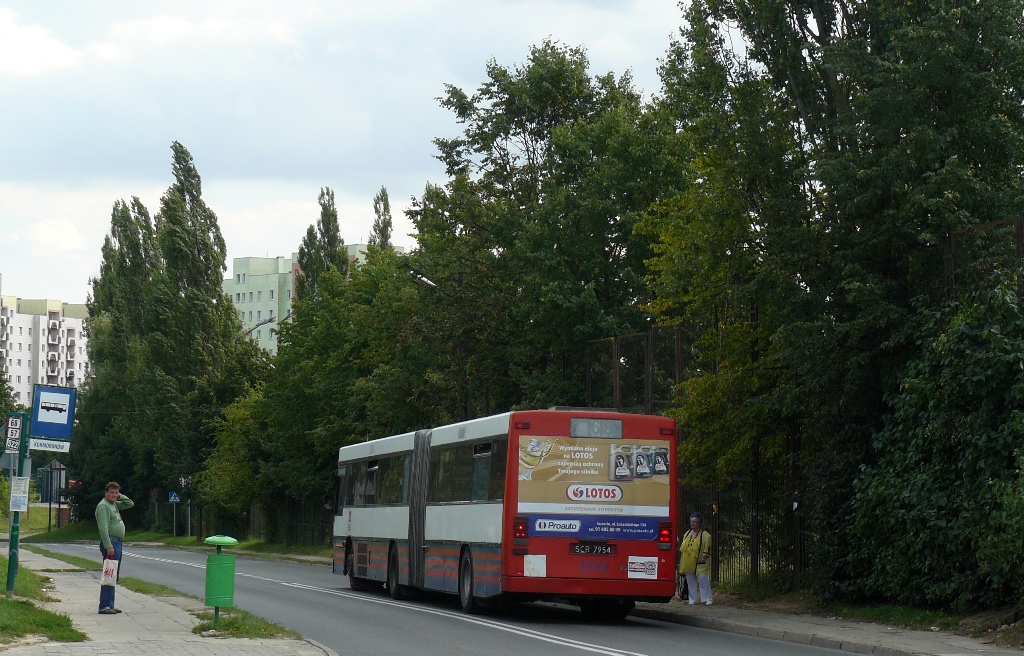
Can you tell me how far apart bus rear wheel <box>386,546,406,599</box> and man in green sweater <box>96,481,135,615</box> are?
28.2ft

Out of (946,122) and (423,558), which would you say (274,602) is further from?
(946,122)

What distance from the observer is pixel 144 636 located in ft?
53.3

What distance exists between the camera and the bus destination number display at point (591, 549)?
20984 millimetres

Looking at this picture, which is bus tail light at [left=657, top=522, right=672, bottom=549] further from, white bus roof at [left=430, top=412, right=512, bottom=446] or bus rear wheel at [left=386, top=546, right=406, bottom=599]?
bus rear wheel at [left=386, top=546, right=406, bottom=599]

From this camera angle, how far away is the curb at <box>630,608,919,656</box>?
16.4 m

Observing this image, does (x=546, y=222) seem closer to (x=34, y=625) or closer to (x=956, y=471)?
(x=956, y=471)

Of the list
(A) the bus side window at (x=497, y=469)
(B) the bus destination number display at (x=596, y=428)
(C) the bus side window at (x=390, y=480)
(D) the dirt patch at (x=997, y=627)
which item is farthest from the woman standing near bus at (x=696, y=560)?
(D) the dirt patch at (x=997, y=627)

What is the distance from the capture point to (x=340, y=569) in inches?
1304

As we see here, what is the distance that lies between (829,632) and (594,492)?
4.27 m

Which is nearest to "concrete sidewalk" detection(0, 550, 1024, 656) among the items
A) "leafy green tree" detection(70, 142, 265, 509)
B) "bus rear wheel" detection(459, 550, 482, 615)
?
"bus rear wheel" detection(459, 550, 482, 615)

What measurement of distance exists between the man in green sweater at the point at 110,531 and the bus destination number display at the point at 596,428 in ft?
21.1

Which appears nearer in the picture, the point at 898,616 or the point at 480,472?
the point at 898,616

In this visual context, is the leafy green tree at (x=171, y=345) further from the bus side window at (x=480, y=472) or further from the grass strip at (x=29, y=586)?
the bus side window at (x=480, y=472)

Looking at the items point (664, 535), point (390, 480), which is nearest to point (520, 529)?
point (664, 535)
